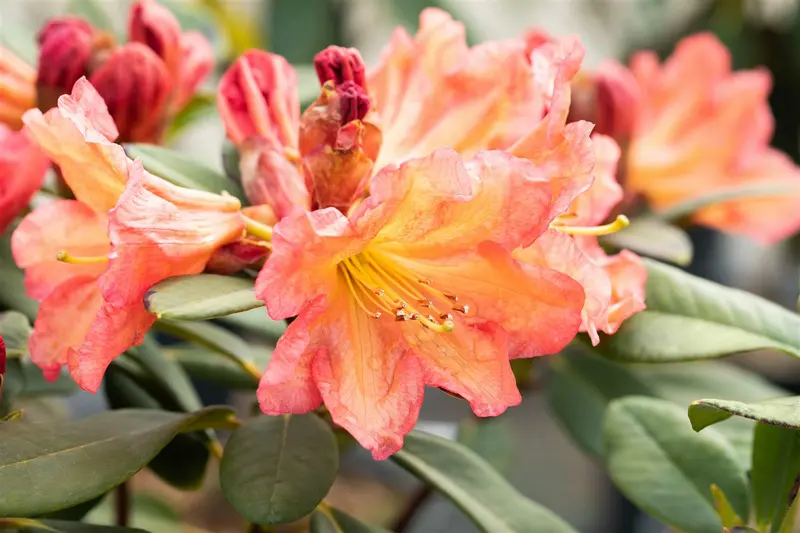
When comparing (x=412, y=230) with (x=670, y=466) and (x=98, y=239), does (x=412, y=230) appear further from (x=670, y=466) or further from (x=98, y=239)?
(x=670, y=466)

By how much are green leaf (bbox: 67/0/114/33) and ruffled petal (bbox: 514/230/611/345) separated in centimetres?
73

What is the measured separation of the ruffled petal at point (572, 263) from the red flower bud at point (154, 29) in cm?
38

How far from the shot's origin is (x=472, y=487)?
66 centimetres

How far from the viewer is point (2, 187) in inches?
24.4

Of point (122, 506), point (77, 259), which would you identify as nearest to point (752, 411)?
point (77, 259)

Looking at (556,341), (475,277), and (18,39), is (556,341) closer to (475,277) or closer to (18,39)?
(475,277)

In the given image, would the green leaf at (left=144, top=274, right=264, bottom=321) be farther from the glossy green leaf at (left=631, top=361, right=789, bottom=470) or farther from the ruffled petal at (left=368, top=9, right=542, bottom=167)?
the glossy green leaf at (left=631, top=361, right=789, bottom=470)

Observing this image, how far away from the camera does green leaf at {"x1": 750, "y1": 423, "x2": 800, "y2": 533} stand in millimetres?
549

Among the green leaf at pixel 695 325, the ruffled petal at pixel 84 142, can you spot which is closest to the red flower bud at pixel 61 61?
the ruffled petal at pixel 84 142

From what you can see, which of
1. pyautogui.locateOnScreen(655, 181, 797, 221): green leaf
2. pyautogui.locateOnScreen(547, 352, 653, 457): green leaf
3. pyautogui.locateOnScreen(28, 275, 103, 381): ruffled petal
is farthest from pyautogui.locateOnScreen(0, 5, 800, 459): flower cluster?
pyautogui.locateOnScreen(547, 352, 653, 457): green leaf

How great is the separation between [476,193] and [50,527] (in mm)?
357

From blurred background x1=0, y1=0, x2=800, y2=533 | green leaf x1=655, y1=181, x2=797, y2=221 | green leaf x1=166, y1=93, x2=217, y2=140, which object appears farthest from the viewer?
blurred background x1=0, y1=0, x2=800, y2=533

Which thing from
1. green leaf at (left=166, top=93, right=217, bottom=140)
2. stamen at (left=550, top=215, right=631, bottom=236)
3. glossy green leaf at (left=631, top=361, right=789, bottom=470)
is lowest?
glossy green leaf at (left=631, top=361, right=789, bottom=470)

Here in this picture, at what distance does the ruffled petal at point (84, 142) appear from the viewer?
45 cm
